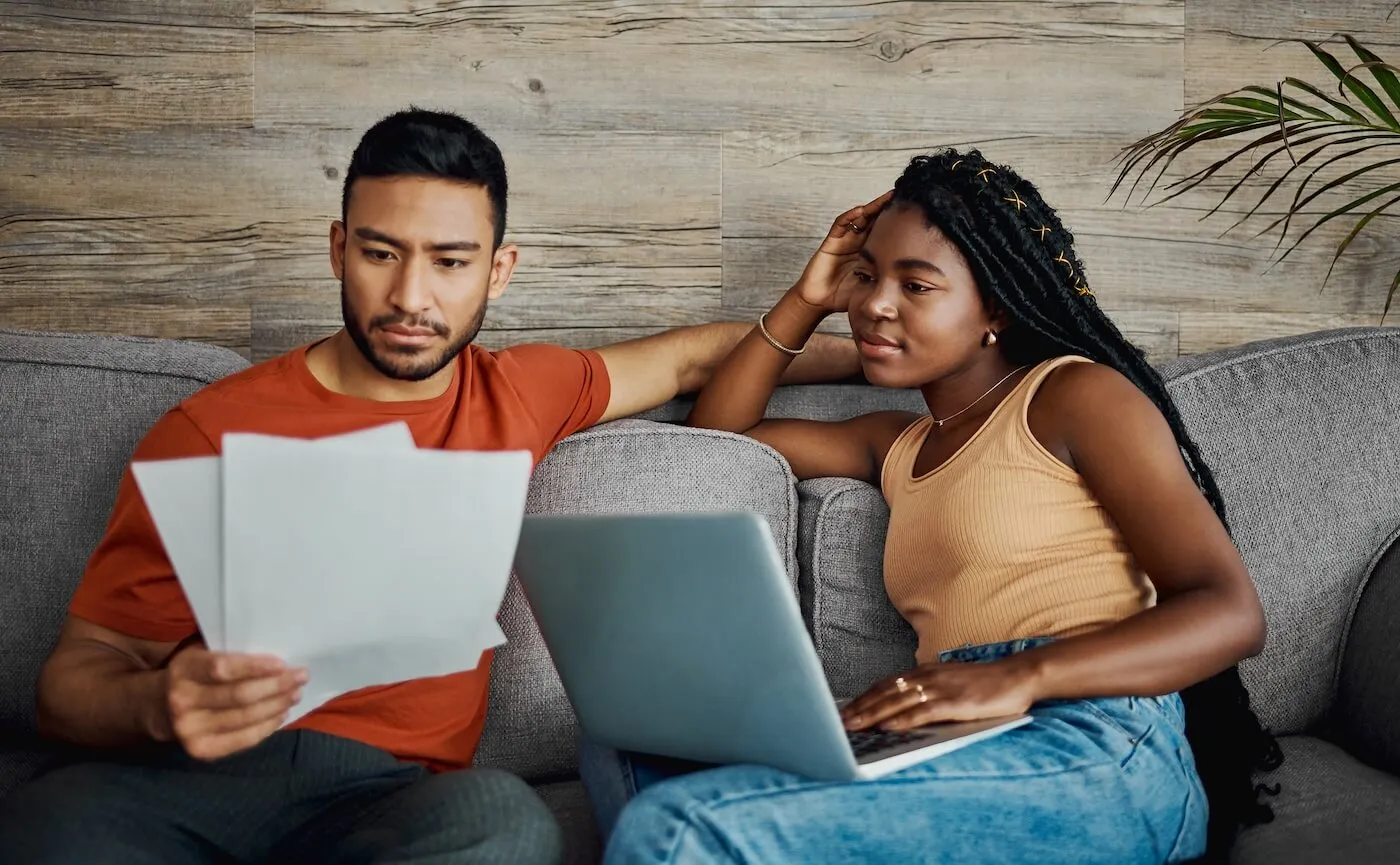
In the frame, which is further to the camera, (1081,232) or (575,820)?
(1081,232)

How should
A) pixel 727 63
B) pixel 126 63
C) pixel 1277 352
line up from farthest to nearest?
pixel 727 63 → pixel 126 63 → pixel 1277 352

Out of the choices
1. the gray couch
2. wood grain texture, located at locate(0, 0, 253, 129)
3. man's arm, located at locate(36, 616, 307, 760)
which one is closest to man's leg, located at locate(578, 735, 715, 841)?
the gray couch

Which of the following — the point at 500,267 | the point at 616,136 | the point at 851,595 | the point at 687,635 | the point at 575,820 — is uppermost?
the point at 616,136

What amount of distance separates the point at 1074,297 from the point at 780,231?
64 centimetres

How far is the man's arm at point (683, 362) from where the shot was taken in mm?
1743

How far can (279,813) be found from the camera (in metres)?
1.24

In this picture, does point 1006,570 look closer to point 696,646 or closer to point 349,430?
point 696,646

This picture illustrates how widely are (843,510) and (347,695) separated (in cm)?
71

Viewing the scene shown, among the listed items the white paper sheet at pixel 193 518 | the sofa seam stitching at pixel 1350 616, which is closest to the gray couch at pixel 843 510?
the sofa seam stitching at pixel 1350 616

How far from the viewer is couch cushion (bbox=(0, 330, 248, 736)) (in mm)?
1535

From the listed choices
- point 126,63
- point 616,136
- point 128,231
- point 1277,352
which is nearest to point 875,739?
point 1277,352

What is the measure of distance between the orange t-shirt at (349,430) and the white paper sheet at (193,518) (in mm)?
381

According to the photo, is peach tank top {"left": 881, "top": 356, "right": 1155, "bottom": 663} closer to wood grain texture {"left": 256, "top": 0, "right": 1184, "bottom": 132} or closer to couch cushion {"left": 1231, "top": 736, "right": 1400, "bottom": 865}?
couch cushion {"left": 1231, "top": 736, "right": 1400, "bottom": 865}

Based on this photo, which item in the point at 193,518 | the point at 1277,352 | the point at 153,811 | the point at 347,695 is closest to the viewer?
the point at 193,518
